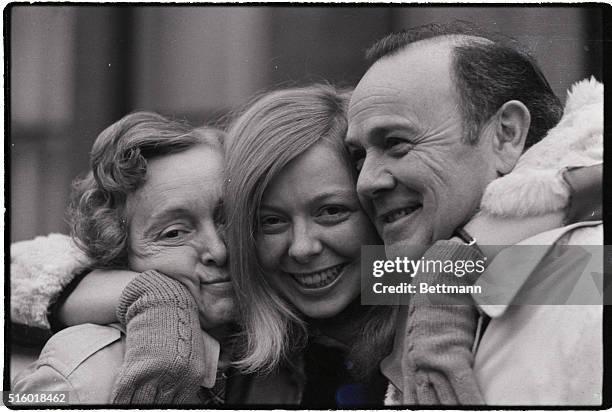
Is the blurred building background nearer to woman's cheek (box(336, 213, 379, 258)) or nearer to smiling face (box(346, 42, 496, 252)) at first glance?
smiling face (box(346, 42, 496, 252))

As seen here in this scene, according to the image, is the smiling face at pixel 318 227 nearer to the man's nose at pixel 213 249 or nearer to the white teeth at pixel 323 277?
the white teeth at pixel 323 277

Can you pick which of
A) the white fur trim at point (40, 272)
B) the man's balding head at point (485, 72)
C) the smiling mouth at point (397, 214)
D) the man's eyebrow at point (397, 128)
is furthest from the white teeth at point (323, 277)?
the white fur trim at point (40, 272)

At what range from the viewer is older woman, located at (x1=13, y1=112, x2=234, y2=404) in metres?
2.79

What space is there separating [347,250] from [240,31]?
2.85 ft

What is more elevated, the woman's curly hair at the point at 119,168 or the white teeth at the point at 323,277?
the woman's curly hair at the point at 119,168

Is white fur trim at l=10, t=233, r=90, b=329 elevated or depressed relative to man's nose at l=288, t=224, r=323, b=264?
depressed

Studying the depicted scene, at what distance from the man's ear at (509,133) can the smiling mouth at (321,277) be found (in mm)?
634

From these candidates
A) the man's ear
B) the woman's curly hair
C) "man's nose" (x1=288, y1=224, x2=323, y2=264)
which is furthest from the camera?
the woman's curly hair

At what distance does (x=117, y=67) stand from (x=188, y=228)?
2.12ft

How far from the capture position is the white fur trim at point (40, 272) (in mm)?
2947

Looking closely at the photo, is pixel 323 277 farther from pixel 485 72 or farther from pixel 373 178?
pixel 485 72

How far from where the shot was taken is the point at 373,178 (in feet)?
9.11

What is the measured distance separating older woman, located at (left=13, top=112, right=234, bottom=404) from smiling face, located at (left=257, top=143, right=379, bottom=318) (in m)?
0.20

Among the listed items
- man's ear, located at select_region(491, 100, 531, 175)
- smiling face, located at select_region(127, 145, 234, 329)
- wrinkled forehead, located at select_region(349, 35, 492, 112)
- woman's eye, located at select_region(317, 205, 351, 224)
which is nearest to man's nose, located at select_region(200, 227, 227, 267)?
smiling face, located at select_region(127, 145, 234, 329)
